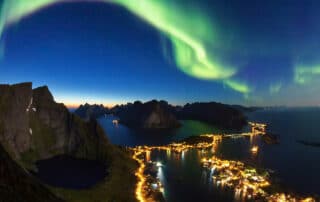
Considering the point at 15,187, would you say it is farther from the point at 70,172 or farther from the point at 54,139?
the point at 54,139

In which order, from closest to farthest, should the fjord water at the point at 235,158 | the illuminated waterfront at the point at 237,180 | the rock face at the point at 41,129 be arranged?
1. the illuminated waterfront at the point at 237,180
2. the fjord water at the point at 235,158
3. the rock face at the point at 41,129

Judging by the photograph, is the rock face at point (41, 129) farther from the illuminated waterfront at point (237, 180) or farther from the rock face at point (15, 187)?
the rock face at point (15, 187)

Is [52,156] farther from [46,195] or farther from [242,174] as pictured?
[46,195]

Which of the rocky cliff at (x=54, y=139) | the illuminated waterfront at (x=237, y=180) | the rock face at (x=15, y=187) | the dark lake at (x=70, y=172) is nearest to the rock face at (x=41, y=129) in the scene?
the rocky cliff at (x=54, y=139)

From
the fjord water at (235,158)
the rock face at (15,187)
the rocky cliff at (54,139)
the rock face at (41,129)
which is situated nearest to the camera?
the rock face at (15,187)

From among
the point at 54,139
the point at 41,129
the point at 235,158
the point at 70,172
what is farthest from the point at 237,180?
the point at 41,129

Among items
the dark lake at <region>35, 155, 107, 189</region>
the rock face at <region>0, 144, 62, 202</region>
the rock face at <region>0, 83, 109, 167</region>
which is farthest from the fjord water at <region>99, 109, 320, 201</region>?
the rock face at <region>0, 144, 62, 202</region>
